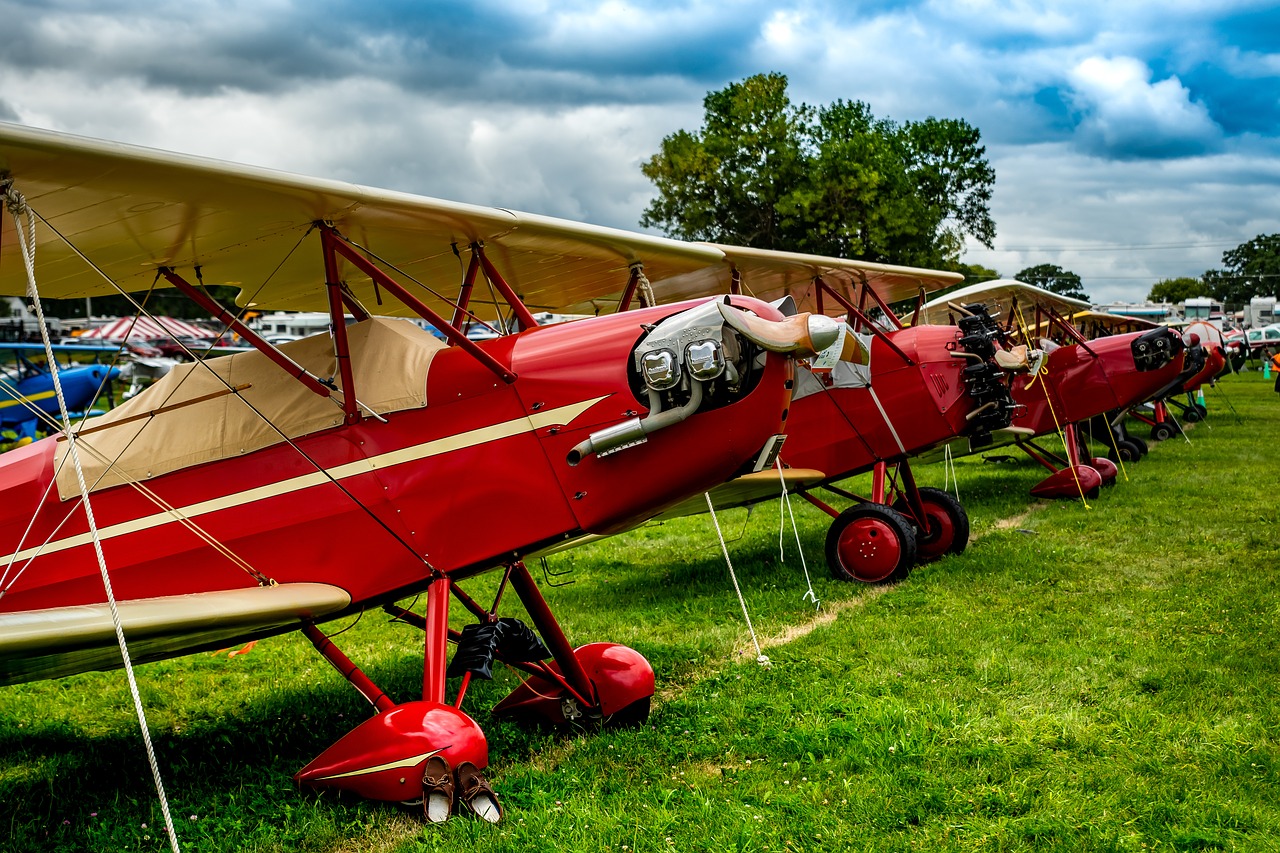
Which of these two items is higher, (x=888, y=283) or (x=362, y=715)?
(x=888, y=283)

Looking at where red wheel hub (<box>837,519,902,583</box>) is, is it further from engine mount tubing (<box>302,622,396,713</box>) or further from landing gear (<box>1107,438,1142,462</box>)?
landing gear (<box>1107,438,1142,462</box>)

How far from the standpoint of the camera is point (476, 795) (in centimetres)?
435

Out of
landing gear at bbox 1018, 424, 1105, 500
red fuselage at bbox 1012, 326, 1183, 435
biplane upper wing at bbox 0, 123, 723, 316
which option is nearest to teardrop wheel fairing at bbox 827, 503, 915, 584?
biplane upper wing at bbox 0, 123, 723, 316

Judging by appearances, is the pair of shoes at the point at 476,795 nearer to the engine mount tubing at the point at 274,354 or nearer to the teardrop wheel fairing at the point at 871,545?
the engine mount tubing at the point at 274,354

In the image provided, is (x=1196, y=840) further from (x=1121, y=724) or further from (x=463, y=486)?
(x=463, y=486)

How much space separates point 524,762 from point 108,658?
207 centimetres

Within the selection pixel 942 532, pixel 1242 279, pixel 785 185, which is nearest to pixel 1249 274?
pixel 1242 279

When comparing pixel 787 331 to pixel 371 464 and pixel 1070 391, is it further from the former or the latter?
pixel 1070 391

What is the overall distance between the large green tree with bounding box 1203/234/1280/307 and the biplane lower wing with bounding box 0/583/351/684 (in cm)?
13024

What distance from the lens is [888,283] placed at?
1159 centimetres

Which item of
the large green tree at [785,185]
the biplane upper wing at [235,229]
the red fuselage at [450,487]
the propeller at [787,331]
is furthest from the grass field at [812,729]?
the large green tree at [785,185]

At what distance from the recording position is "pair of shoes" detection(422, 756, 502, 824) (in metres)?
4.28

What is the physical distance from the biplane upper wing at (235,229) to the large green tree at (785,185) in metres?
28.8

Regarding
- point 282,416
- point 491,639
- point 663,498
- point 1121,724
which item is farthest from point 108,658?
point 1121,724
